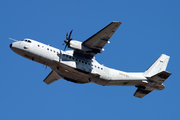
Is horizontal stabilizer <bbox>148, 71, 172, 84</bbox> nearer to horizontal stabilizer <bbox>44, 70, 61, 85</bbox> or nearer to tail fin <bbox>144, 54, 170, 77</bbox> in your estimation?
tail fin <bbox>144, 54, 170, 77</bbox>

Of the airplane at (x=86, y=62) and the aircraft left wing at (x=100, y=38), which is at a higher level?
the aircraft left wing at (x=100, y=38)

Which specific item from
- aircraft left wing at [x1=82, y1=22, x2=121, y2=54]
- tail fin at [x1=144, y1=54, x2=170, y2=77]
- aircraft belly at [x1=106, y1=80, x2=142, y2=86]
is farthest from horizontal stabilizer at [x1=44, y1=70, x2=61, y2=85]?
tail fin at [x1=144, y1=54, x2=170, y2=77]

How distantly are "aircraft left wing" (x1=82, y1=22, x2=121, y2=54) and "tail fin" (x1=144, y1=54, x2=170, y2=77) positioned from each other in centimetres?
767

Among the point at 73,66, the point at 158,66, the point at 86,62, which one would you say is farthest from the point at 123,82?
the point at 73,66

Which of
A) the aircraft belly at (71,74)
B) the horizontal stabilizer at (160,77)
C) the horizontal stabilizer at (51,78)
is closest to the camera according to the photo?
the aircraft belly at (71,74)

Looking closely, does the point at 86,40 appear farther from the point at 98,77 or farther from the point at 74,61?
the point at 98,77

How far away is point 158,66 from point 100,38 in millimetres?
10336

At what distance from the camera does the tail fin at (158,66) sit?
33.2 meters

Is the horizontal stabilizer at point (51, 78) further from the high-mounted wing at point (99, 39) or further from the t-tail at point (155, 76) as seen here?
the t-tail at point (155, 76)

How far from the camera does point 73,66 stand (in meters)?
28.2

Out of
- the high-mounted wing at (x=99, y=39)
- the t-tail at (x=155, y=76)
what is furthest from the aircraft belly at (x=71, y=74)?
the t-tail at (x=155, y=76)

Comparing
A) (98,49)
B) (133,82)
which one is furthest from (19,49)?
(133,82)

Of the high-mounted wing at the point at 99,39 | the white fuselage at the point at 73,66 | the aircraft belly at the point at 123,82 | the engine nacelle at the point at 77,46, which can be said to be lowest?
the aircraft belly at the point at 123,82

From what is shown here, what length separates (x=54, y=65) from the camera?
1117 inches
